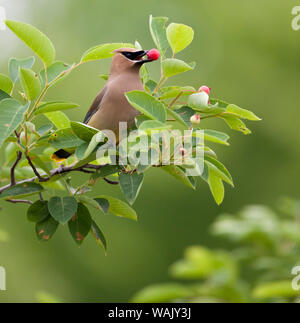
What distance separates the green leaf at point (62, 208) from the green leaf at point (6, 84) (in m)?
0.36

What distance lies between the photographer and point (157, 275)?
9.68m

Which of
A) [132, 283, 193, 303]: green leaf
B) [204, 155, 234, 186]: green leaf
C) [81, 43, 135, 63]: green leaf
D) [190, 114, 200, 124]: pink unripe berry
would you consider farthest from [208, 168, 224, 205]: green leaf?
[132, 283, 193, 303]: green leaf

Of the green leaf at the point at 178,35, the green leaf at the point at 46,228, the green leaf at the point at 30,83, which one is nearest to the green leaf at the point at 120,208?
the green leaf at the point at 46,228

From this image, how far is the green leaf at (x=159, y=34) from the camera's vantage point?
1.88 meters

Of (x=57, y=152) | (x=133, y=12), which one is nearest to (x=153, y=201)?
(x=133, y=12)

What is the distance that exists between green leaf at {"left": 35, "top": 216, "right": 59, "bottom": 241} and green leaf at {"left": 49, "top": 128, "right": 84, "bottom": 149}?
28cm

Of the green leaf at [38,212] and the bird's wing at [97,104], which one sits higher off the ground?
the bird's wing at [97,104]

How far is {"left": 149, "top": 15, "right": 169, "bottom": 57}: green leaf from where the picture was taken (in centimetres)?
188

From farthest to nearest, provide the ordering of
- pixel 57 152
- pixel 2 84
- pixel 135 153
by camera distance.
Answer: pixel 57 152, pixel 2 84, pixel 135 153

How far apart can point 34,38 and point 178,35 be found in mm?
446

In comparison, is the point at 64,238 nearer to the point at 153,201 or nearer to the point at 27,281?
the point at 27,281

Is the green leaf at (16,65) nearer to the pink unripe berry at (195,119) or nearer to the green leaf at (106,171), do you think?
the green leaf at (106,171)

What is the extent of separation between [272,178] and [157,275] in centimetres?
258

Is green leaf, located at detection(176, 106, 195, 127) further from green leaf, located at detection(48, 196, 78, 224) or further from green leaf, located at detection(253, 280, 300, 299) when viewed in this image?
green leaf, located at detection(253, 280, 300, 299)
